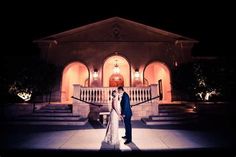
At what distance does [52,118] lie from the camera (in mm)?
10273

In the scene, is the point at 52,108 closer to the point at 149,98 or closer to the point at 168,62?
the point at 149,98

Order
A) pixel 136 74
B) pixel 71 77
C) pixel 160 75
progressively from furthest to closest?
pixel 71 77
pixel 160 75
pixel 136 74

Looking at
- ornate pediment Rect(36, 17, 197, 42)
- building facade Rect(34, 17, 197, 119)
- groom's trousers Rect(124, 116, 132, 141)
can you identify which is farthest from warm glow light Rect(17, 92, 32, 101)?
groom's trousers Rect(124, 116, 132, 141)

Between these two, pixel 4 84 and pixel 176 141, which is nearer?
pixel 176 141

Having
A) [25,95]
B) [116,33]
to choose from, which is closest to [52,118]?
[25,95]

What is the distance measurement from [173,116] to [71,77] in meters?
12.5

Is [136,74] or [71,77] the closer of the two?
[136,74]

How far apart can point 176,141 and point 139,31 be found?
13.4 meters

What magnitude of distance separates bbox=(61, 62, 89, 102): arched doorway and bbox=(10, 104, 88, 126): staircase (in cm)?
491

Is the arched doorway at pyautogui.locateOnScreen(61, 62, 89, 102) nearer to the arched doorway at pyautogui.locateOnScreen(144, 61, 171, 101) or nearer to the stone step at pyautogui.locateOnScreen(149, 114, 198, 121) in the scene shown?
the arched doorway at pyautogui.locateOnScreen(144, 61, 171, 101)

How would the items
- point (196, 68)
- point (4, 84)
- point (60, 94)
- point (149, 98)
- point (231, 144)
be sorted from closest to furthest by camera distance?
point (231, 144), point (149, 98), point (4, 84), point (196, 68), point (60, 94)

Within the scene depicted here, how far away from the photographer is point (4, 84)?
13117 mm

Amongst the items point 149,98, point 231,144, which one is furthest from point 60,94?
point 231,144

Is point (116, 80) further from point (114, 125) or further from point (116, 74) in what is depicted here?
point (114, 125)
